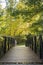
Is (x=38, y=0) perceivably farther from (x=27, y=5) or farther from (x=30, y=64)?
(x=30, y=64)

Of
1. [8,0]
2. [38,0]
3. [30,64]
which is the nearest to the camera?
[38,0]

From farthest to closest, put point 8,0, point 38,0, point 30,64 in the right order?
point 30,64, point 8,0, point 38,0

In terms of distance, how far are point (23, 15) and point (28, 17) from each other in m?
0.16

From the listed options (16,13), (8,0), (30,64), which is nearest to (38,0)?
(16,13)

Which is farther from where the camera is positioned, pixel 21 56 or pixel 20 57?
pixel 21 56

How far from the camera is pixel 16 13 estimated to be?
7.10 metres

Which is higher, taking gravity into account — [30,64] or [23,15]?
[23,15]

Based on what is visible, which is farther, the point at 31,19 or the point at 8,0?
the point at 8,0

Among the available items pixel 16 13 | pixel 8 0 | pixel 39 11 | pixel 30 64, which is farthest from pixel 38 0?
pixel 30 64

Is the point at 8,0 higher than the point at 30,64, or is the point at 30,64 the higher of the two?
the point at 8,0

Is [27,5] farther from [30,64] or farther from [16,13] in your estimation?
[30,64]

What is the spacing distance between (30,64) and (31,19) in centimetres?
452

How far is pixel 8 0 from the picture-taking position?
7.77m

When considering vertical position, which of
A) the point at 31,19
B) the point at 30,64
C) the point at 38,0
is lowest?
the point at 30,64
